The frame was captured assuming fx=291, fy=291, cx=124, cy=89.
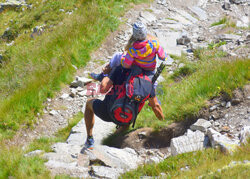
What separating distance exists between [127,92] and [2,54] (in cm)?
871

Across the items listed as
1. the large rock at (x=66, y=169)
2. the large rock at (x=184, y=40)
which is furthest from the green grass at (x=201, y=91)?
the large rock at (x=184, y=40)

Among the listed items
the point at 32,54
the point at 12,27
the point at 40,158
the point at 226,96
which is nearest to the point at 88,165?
the point at 40,158

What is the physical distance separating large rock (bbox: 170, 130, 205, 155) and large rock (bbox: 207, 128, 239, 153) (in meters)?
0.17

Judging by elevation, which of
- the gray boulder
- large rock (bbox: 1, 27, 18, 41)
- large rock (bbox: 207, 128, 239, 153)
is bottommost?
large rock (bbox: 1, 27, 18, 41)

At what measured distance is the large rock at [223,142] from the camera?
11.4 ft

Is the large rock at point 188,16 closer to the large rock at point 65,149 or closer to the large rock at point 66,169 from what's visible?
the large rock at point 65,149

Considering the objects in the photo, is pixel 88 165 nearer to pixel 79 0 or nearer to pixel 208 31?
pixel 208 31

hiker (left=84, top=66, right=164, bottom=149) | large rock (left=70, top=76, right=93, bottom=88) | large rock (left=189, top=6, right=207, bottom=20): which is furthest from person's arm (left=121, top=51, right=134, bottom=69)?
large rock (left=189, top=6, right=207, bottom=20)

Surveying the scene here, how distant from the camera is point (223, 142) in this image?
3666 mm

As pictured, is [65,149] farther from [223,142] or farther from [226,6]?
[226,6]

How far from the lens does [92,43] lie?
9.30 meters

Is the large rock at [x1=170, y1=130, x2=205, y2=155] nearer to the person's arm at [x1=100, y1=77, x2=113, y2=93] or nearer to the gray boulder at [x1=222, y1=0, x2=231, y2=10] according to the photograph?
the person's arm at [x1=100, y1=77, x2=113, y2=93]

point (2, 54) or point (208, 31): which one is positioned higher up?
point (208, 31)

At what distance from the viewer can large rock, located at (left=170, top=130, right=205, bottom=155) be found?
4027 millimetres
